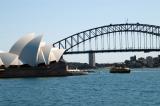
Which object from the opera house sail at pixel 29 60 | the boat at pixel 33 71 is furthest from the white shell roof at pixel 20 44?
the boat at pixel 33 71

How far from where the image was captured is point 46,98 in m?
43.1

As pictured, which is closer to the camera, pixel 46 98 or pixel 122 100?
pixel 122 100

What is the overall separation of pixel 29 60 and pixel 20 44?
10.7 feet

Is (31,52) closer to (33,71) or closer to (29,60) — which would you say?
(29,60)

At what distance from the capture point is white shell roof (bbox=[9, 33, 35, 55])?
94.1 metres

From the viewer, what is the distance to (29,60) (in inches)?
3752

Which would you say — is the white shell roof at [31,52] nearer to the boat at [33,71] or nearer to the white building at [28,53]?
the white building at [28,53]

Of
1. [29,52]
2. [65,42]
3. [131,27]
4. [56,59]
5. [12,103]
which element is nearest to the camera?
[12,103]

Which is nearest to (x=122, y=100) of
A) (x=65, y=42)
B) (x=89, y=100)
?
(x=89, y=100)

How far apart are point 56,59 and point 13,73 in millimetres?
10118

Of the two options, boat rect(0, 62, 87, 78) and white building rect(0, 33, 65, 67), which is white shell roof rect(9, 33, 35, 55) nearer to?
white building rect(0, 33, 65, 67)

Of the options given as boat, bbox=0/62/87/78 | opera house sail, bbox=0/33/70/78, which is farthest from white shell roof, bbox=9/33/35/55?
boat, bbox=0/62/87/78

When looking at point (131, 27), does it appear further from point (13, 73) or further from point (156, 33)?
point (13, 73)

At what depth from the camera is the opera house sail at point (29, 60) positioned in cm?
9325
